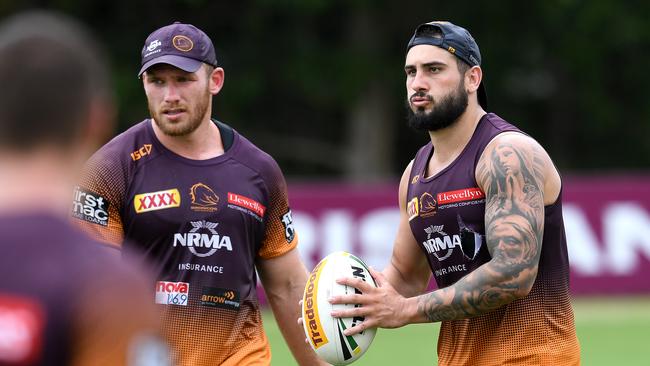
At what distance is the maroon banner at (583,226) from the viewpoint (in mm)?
15867

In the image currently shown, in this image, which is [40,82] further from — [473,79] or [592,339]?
[592,339]

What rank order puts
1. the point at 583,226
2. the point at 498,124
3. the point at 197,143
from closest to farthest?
the point at 498,124 < the point at 197,143 < the point at 583,226

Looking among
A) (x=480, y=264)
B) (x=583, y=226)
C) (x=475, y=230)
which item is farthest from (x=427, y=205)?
(x=583, y=226)

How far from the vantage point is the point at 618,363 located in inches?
457

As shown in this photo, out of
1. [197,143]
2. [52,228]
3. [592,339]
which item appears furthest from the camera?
[592,339]

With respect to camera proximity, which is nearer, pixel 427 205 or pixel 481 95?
pixel 427 205

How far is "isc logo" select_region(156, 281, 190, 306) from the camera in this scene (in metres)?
5.98

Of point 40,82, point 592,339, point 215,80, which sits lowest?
point 592,339

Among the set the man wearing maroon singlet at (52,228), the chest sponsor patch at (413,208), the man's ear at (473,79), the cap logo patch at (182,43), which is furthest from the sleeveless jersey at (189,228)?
the man wearing maroon singlet at (52,228)

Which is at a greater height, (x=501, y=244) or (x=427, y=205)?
(x=427, y=205)

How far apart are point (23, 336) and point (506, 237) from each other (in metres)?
3.28

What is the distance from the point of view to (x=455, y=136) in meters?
5.96

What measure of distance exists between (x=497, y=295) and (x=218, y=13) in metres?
21.7

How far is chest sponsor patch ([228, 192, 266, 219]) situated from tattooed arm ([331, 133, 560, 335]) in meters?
0.82
